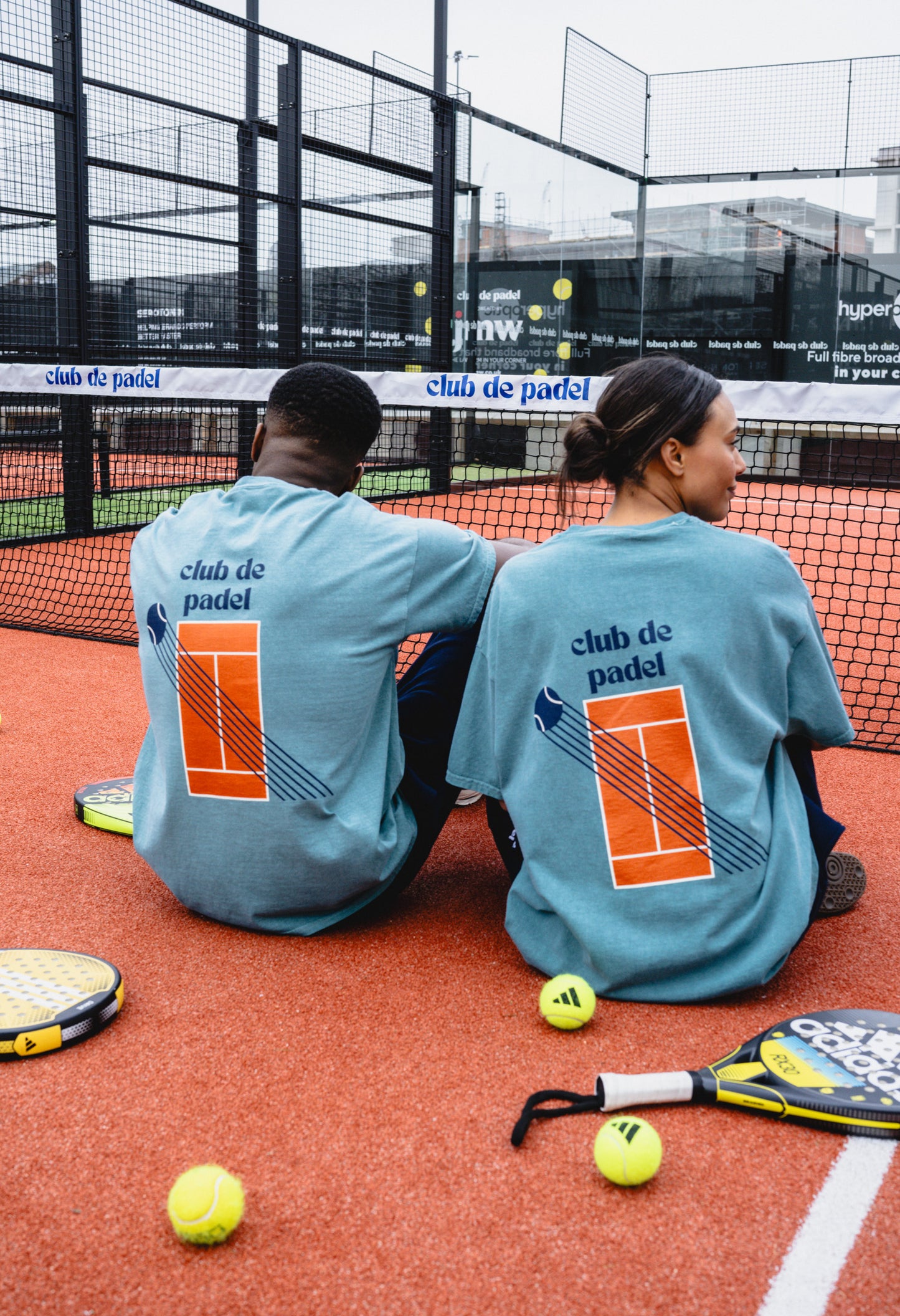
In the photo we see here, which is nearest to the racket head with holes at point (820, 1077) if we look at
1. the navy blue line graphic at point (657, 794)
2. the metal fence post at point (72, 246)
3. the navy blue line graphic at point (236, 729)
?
the navy blue line graphic at point (657, 794)

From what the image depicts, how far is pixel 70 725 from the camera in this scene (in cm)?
399

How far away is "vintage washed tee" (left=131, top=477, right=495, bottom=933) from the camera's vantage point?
2.12m

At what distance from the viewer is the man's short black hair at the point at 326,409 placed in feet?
7.30

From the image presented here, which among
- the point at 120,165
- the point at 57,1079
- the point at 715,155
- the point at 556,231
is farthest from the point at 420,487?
the point at 57,1079

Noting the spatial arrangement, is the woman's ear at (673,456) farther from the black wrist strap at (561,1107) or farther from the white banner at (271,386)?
the white banner at (271,386)

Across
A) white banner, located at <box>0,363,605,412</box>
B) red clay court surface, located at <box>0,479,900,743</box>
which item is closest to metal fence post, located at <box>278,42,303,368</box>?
red clay court surface, located at <box>0,479,900,743</box>

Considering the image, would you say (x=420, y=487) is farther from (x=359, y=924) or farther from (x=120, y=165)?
(x=359, y=924)

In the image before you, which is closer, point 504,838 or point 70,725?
point 504,838

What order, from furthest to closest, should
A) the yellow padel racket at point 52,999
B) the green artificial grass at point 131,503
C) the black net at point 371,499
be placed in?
the green artificial grass at point 131,503, the black net at point 371,499, the yellow padel racket at point 52,999

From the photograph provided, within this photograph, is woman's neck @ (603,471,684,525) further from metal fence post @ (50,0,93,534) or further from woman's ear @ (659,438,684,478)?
metal fence post @ (50,0,93,534)

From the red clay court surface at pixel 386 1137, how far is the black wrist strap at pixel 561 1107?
0.02 meters

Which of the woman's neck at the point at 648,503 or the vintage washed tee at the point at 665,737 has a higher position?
the woman's neck at the point at 648,503

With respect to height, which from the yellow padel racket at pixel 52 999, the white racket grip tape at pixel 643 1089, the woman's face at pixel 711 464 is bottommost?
the yellow padel racket at pixel 52 999

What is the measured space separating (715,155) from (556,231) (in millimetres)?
2155
